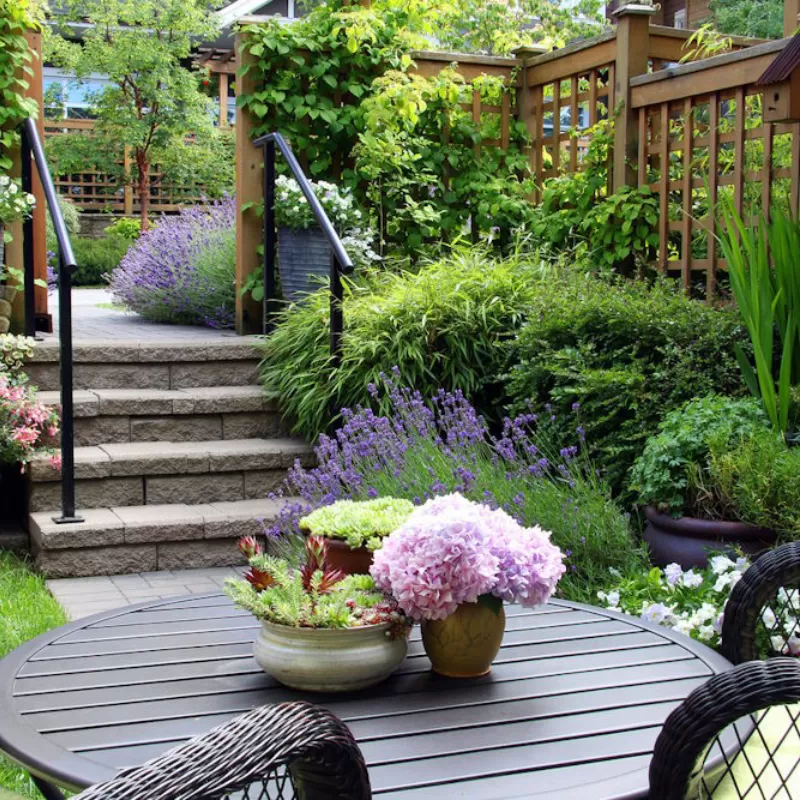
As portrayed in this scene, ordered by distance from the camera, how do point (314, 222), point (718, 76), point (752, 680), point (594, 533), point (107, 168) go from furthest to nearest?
point (107, 168) → point (314, 222) → point (718, 76) → point (594, 533) → point (752, 680)

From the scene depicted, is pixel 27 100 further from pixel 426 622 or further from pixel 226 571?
pixel 426 622

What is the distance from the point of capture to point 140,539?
4324 millimetres

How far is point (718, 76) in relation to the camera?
5055 mm

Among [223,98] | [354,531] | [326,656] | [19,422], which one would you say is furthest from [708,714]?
[223,98]

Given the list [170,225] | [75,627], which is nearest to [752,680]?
[75,627]

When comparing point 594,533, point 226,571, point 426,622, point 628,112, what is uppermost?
point 628,112

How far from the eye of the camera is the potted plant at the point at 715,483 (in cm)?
337

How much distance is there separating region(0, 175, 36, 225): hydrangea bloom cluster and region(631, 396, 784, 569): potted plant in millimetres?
3264

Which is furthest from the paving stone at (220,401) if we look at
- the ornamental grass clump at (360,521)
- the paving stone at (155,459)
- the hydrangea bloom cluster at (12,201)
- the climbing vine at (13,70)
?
the ornamental grass clump at (360,521)

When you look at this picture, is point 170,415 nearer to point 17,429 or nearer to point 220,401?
point 220,401

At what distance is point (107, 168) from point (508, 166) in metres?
11.5

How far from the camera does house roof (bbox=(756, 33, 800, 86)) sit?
3873mm

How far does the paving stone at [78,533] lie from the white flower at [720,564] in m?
2.28

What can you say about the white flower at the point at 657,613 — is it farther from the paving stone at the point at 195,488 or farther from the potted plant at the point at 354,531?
the paving stone at the point at 195,488
